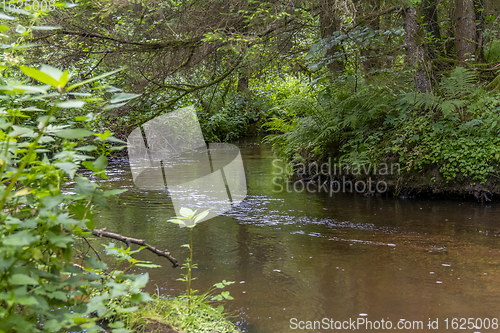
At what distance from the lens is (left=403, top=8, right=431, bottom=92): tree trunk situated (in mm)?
5617

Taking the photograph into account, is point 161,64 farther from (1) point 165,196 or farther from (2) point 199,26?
(1) point 165,196

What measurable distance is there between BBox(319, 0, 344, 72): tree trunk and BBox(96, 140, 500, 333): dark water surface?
96.9 inches

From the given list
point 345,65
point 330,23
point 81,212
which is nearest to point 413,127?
point 345,65

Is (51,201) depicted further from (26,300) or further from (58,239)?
(26,300)

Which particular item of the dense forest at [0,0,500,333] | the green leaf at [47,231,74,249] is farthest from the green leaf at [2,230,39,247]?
the dense forest at [0,0,500,333]

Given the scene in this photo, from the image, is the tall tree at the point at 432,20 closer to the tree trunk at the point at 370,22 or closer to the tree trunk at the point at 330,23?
the tree trunk at the point at 370,22

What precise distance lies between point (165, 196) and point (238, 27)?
322 cm

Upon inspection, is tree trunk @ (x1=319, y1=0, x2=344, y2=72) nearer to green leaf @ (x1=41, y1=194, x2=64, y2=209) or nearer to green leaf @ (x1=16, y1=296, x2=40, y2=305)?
green leaf @ (x1=41, y1=194, x2=64, y2=209)

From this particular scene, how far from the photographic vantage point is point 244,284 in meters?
3.14

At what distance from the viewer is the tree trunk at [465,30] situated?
21.4ft

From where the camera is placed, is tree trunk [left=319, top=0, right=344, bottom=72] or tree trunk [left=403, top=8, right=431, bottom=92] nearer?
tree trunk [left=319, top=0, right=344, bottom=72]

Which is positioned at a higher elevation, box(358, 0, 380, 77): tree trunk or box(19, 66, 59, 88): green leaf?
box(358, 0, 380, 77): tree trunk

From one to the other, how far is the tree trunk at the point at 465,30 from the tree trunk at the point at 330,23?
221cm

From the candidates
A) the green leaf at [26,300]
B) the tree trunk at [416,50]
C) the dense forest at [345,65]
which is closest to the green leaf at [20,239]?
the green leaf at [26,300]
